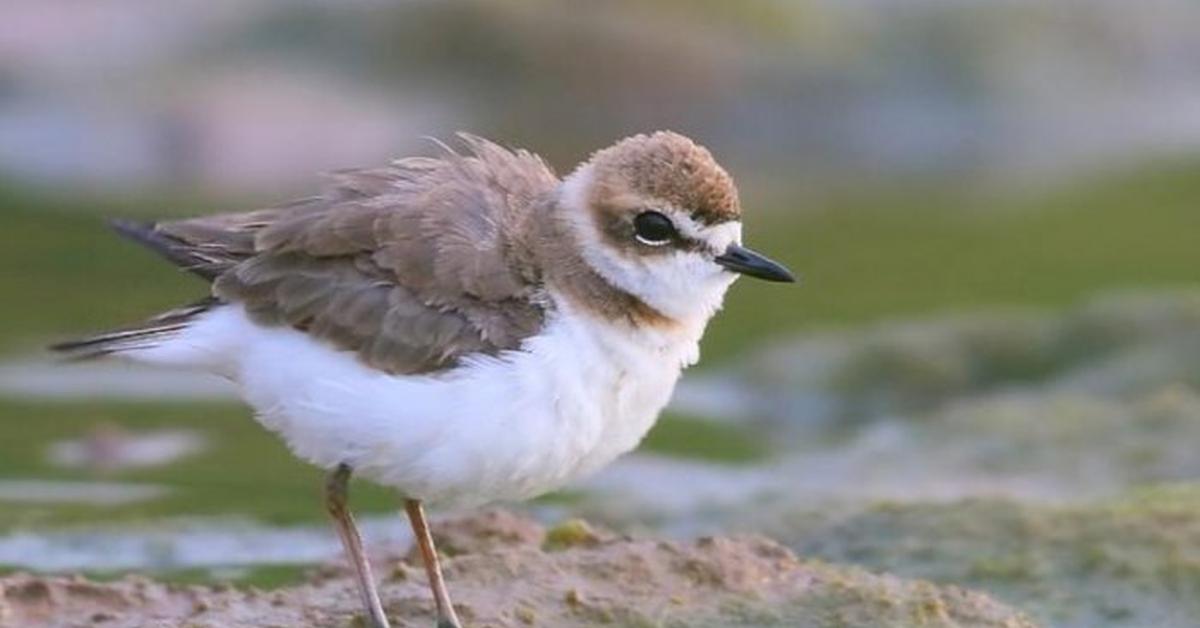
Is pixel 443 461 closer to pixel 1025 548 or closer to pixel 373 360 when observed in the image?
pixel 373 360

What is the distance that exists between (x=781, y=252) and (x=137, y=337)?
32.0 ft

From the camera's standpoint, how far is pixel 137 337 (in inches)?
285

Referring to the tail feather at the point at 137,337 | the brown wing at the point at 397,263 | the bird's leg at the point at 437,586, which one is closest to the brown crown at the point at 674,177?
the brown wing at the point at 397,263

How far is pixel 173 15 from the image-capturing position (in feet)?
70.5

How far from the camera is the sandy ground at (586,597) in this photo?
7.30 metres

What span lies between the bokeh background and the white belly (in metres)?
2.09

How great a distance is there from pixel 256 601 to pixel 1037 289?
29.4 ft

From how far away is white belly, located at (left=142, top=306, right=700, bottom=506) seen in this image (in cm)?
666

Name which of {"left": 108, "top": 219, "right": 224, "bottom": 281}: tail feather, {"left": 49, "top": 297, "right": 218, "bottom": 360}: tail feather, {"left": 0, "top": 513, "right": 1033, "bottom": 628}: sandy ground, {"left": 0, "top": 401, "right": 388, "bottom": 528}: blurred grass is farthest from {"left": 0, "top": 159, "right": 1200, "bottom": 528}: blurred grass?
{"left": 49, "top": 297, "right": 218, "bottom": 360}: tail feather

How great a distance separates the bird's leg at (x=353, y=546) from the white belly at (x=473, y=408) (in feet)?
0.32

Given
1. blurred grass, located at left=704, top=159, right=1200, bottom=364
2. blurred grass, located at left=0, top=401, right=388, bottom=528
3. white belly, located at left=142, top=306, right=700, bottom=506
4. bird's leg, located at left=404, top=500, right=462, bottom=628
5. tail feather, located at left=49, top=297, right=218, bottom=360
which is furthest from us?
blurred grass, located at left=704, top=159, right=1200, bottom=364

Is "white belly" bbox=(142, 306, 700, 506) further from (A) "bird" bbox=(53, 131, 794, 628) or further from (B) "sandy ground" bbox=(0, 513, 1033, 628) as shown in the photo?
(B) "sandy ground" bbox=(0, 513, 1033, 628)

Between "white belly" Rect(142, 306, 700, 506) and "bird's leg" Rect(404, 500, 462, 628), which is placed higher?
"white belly" Rect(142, 306, 700, 506)

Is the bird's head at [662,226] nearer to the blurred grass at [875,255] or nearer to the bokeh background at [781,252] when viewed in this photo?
the bokeh background at [781,252]
